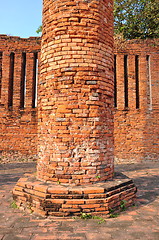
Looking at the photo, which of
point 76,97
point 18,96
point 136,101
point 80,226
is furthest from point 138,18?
point 80,226

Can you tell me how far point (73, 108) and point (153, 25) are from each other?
1148 centimetres

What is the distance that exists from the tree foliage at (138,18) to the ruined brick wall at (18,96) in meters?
6.51

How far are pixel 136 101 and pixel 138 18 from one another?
671 centimetres

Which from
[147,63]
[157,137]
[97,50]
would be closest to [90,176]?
[97,50]

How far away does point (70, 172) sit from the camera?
305cm

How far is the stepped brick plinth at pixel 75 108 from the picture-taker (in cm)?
307

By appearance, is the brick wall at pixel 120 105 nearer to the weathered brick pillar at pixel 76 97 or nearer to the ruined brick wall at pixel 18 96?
the ruined brick wall at pixel 18 96

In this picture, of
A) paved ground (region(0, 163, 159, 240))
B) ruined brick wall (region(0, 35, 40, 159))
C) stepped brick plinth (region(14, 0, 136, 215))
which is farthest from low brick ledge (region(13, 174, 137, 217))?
ruined brick wall (region(0, 35, 40, 159))

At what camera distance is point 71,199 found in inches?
107

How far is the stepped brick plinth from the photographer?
307 cm

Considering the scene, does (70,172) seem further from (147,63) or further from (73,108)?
(147,63)

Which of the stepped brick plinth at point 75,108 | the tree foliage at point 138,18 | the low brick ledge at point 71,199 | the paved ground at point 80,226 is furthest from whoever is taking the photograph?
the tree foliage at point 138,18

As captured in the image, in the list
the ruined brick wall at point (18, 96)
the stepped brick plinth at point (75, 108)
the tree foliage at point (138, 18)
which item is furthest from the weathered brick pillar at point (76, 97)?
the tree foliage at point (138, 18)

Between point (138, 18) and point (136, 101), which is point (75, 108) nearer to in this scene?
point (136, 101)
